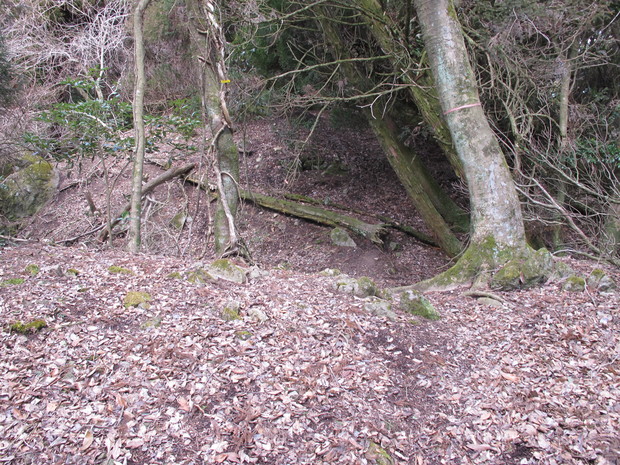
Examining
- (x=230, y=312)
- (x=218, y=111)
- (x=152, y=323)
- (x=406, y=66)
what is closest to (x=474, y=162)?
(x=406, y=66)

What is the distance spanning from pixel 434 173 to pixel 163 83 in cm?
739

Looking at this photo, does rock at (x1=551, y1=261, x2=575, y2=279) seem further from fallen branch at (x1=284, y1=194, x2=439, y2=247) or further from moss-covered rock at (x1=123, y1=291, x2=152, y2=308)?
moss-covered rock at (x1=123, y1=291, x2=152, y2=308)

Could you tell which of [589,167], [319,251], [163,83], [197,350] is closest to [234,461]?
[197,350]

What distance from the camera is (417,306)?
3.82 meters

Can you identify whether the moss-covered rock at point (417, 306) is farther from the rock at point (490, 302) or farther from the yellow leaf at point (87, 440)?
the yellow leaf at point (87, 440)

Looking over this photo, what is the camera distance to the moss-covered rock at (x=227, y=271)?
4012 mm

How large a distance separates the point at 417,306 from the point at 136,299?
7.67ft

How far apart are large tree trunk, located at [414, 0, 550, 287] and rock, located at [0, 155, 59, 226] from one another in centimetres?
947

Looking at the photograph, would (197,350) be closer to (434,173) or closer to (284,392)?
(284,392)

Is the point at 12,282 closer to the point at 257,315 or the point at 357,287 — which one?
the point at 257,315

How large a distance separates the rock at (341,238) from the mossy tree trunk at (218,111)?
3.24 metres

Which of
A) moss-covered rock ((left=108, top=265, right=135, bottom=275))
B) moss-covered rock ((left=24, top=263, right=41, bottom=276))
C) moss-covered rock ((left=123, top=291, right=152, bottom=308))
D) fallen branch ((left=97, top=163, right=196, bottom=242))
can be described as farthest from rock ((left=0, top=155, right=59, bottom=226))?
moss-covered rock ((left=123, top=291, right=152, bottom=308))

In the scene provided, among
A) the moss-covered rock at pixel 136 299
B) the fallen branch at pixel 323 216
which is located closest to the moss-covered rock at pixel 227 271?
the moss-covered rock at pixel 136 299

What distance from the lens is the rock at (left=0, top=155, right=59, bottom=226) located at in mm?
10070
